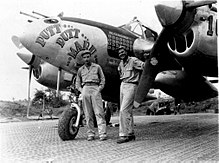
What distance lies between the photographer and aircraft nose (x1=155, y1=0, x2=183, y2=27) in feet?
18.5

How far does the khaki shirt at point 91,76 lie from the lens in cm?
621

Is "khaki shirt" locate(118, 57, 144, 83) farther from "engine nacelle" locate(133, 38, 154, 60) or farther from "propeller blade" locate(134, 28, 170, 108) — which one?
"engine nacelle" locate(133, 38, 154, 60)

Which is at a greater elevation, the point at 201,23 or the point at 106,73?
the point at 201,23

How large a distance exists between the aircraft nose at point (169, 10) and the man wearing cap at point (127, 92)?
41.3 inches

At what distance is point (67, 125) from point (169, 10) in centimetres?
309

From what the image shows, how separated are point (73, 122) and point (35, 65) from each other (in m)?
5.12

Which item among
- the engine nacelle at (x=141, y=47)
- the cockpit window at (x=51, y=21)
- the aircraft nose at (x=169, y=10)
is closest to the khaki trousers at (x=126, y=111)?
the aircraft nose at (x=169, y=10)

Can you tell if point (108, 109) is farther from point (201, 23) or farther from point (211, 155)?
point (211, 155)

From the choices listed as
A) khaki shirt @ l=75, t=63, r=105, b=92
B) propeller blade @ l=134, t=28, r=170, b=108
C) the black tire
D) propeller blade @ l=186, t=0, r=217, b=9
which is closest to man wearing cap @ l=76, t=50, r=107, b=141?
khaki shirt @ l=75, t=63, r=105, b=92

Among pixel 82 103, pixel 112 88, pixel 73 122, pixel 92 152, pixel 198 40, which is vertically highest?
pixel 198 40

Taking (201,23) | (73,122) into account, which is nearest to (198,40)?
(201,23)

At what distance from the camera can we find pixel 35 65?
1082cm

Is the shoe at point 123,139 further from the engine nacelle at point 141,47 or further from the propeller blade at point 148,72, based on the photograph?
the engine nacelle at point 141,47

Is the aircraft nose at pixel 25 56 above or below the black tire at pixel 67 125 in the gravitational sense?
above
